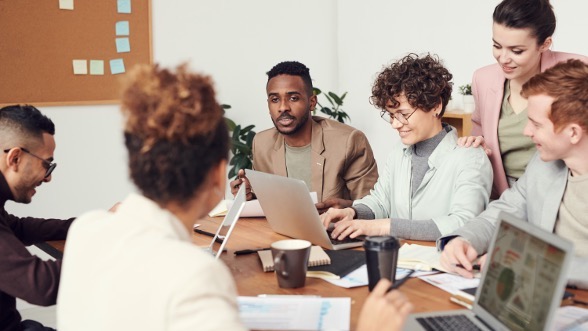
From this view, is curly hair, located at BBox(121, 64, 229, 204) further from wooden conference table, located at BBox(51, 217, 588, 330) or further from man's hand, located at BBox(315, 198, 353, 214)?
man's hand, located at BBox(315, 198, 353, 214)

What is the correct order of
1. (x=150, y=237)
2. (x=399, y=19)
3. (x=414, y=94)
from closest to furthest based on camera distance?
(x=150, y=237)
(x=414, y=94)
(x=399, y=19)

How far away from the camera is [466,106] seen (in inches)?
139

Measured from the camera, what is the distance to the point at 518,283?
117 cm

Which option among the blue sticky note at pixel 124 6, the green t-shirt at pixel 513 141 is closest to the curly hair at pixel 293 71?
the green t-shirt at pixel 513 141

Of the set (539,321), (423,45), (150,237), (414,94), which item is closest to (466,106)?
(423,45)

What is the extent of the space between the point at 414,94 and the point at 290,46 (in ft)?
8.84

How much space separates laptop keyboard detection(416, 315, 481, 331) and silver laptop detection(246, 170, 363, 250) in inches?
22.6

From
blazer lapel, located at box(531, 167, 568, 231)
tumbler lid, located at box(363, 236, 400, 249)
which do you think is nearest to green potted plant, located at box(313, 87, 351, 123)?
blazer lapel, located at box(531, 167, 568, 231)

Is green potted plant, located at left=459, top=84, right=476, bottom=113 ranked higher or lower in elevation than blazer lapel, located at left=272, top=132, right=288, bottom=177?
higher

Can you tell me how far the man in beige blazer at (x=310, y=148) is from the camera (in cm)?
281

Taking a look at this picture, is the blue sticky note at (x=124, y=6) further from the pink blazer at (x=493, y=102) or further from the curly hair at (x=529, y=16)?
the curly hair at (x=529, y=16)

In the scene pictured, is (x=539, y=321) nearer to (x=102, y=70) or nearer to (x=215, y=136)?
(x=215, y=136)

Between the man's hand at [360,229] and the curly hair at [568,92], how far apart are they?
1.89ft

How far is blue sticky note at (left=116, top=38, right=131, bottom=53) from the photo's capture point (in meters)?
4.00
